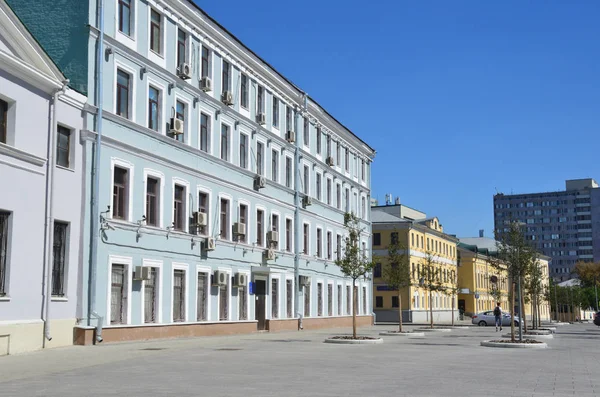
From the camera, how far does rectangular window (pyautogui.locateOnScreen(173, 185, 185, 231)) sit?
3203 centimetres

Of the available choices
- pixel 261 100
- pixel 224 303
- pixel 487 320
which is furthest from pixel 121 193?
pixel 487 320

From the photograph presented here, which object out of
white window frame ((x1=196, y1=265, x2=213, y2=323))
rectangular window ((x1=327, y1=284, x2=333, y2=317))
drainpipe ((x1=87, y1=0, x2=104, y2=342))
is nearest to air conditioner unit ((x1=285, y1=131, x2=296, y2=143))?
rectangular window ((x1=327, y1=284, x2=333, y2=317))

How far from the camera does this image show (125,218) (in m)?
28.1

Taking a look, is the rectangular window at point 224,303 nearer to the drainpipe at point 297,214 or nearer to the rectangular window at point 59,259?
the drainpipe at point 297,214

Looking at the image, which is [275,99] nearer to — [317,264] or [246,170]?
[246,170]

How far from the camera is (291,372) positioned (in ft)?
53.8

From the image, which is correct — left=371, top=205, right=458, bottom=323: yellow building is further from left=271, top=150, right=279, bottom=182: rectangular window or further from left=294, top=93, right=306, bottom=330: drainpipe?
left=271, top=150, right=279, bottom=182: rectangular window

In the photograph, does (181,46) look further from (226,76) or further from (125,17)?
(226,76)

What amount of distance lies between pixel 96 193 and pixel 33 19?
23.2ft

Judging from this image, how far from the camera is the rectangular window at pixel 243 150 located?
38.4 metres

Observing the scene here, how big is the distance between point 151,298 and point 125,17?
10.7 meters

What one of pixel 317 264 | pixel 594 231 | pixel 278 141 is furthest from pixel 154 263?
pixel 594 231

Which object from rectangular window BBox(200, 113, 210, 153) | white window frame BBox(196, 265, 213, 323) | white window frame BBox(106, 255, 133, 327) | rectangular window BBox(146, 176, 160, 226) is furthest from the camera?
rectangular window BBox(200, 113, 210, 153)

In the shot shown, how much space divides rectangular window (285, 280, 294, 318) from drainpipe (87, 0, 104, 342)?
61.5 ft
